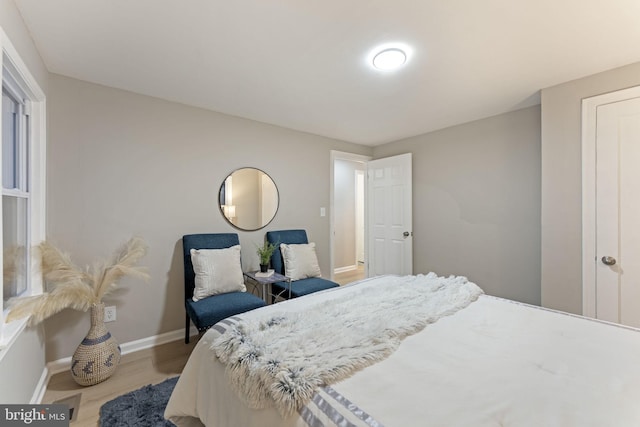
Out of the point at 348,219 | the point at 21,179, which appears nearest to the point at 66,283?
the point at 21,179

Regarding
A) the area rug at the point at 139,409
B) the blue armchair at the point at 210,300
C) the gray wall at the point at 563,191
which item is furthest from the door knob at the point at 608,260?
the area rug at the point at 139,409

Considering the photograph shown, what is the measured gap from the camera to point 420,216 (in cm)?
370

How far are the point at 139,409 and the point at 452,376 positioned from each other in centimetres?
180

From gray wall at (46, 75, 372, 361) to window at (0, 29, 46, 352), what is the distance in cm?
23

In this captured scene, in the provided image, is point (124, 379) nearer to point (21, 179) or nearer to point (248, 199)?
point (21, 179)

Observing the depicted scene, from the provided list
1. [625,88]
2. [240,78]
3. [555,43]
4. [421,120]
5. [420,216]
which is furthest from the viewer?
[420,216]

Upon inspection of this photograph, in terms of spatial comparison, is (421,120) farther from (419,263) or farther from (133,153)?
(133,153)

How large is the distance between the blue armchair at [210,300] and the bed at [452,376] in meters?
0.72

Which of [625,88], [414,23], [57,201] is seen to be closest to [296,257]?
[57,201]

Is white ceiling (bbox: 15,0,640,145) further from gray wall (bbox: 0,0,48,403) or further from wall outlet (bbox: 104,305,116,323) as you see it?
wall outlet (bbox: 104,305,116,323)

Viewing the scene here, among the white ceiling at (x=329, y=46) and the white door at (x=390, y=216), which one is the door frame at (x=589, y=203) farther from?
the white door at (x=390, y=216)

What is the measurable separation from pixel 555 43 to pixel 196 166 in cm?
296

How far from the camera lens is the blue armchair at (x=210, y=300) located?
82.9 inches

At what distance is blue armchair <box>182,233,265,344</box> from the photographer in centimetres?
211
